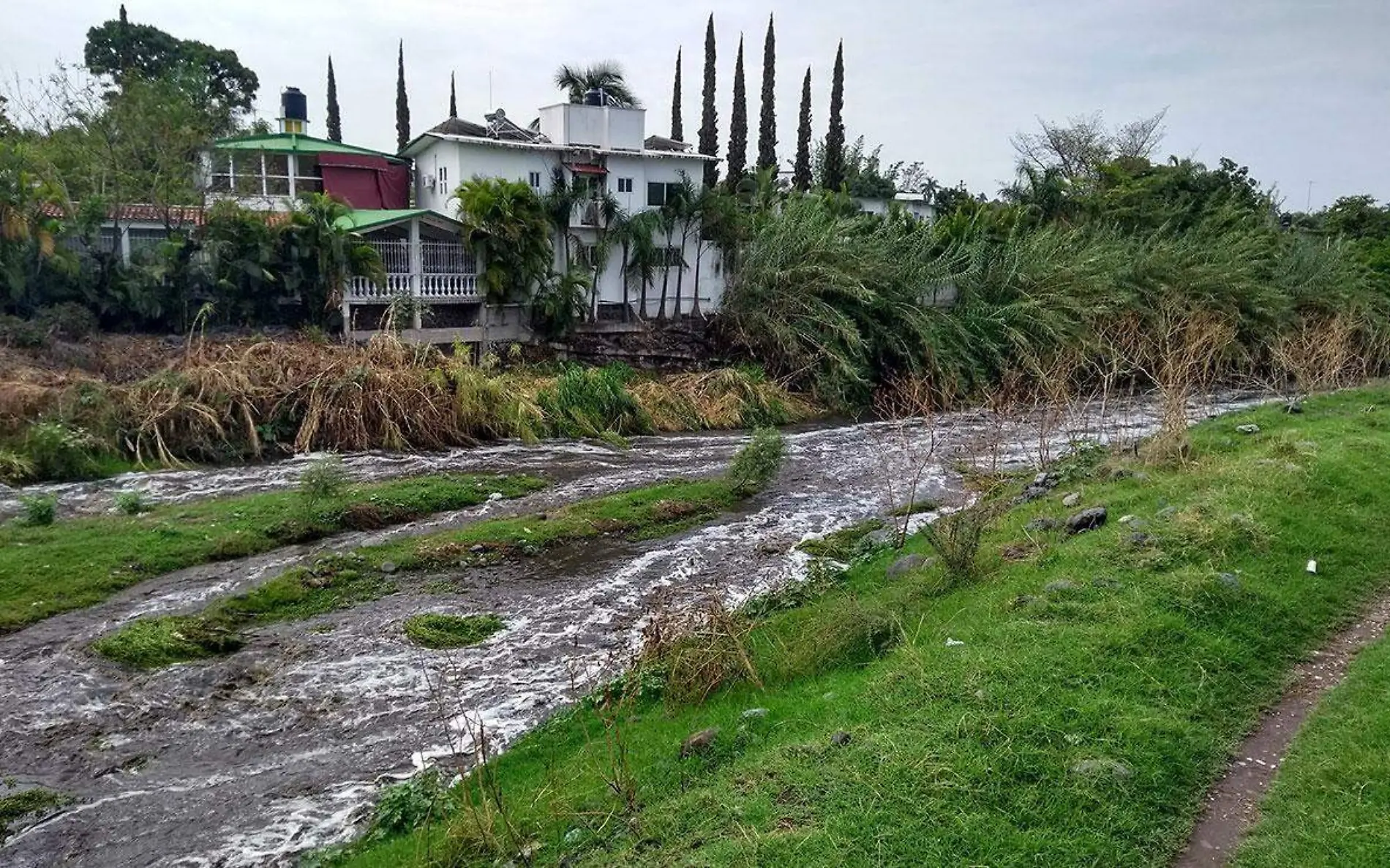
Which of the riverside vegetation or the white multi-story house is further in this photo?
the white multi-story house

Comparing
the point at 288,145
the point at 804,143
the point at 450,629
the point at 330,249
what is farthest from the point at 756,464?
the point at 804,143

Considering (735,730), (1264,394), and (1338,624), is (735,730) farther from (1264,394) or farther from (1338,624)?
(1264,394)

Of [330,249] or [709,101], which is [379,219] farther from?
[709,101]

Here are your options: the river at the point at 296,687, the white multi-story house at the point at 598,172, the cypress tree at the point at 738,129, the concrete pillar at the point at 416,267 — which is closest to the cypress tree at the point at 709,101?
the cypress tree at the point at 738,129

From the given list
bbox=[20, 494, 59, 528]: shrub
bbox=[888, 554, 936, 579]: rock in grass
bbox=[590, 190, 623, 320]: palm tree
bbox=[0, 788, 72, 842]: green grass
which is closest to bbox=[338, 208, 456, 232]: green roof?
bbox=[590, 190, 623, 320]: palm tree

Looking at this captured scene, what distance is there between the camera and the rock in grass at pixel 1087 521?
450 inches

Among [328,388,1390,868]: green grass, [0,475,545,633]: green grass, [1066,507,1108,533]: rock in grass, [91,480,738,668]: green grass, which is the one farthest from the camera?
[1066,507,1108,533]: rock in grass

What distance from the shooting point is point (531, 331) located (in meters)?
25.2

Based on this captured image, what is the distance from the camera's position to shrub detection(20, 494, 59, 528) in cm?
1271

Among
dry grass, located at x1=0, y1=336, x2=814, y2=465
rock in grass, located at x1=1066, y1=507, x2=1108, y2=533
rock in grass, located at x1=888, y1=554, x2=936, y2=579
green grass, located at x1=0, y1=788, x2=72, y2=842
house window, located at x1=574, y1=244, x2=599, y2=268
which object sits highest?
house window, located at x1=574, y1=244, x2=599, y2=268

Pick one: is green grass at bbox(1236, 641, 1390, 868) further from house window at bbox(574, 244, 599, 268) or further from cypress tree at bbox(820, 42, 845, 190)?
cypress tree at bbox(820, 42, 845, 190)

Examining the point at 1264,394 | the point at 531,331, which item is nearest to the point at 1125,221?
the point at 1264,394

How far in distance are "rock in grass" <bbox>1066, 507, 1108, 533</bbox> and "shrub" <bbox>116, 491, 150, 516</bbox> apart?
41.7 feet

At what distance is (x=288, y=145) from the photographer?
2777 cm
